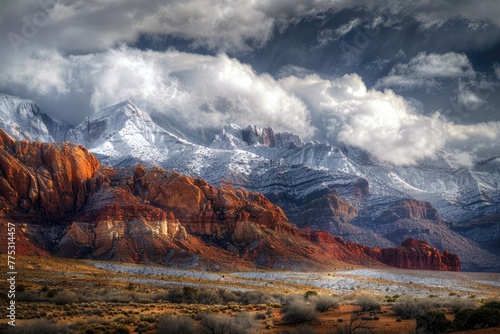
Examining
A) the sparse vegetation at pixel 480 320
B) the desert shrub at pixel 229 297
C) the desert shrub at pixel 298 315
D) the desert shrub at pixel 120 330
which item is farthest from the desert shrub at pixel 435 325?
the desert shrub at pixel 229 297

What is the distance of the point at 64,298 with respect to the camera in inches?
1795

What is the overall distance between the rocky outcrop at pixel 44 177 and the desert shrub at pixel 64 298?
87.6 metres

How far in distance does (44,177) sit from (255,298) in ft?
337

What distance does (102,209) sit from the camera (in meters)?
130

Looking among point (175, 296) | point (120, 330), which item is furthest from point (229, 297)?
point (120, 330)

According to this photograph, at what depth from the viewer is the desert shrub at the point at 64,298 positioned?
148 ft

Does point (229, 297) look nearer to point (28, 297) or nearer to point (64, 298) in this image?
point (64, 298)

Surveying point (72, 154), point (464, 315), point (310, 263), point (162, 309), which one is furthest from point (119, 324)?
point (72, 154)

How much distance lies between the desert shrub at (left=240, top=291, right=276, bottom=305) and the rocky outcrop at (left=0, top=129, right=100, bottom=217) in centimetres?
9255

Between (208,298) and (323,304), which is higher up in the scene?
(323,304)

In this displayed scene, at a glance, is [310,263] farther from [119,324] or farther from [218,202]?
[119,324]

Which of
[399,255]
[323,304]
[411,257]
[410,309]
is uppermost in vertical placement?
[399,255]

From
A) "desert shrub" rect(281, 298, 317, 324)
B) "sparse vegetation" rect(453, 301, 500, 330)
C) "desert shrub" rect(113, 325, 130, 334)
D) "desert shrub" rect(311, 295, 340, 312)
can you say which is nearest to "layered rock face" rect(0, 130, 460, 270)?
"desert shrub" rect(311, 295, 340, 312)

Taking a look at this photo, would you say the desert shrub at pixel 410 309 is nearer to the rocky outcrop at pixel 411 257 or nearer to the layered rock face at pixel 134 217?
the layered rock face at pixel 134 217
